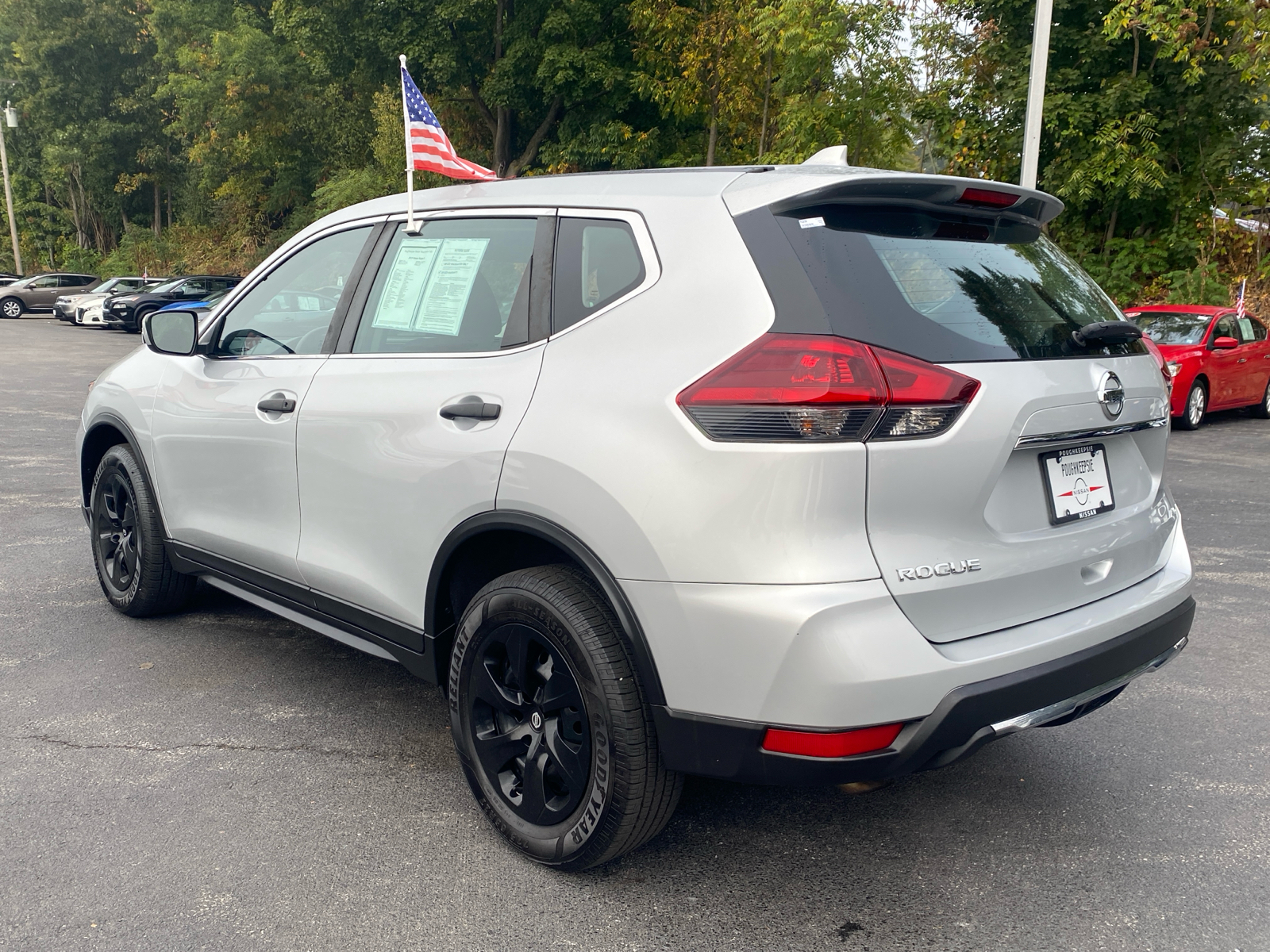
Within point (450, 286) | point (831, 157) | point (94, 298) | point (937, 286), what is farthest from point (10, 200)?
point (937, 286)

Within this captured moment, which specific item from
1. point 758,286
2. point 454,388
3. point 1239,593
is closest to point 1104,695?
point 758,286

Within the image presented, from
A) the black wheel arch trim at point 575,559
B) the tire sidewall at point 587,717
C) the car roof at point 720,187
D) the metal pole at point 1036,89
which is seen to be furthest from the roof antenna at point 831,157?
the metal pole at point 1036,89

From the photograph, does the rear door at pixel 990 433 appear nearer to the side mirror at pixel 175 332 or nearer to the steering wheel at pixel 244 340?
the steering wheel at pixel 244 340

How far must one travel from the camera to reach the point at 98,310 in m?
29.7

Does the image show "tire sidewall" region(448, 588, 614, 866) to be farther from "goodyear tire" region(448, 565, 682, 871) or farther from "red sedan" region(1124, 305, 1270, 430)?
"red sedan" region(1124, 305, 1270, 430)

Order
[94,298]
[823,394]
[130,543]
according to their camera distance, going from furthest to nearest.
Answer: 1. [94,298]
2. [130,543]
3. [823,394]

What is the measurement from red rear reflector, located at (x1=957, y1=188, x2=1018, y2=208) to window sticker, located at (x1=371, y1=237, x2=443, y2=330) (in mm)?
1574

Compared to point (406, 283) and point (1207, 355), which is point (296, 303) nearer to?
point (406, 283)

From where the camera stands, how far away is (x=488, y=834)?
9.58 feet

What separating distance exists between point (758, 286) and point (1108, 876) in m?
1.80

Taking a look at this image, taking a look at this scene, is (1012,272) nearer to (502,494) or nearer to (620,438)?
(620,438)

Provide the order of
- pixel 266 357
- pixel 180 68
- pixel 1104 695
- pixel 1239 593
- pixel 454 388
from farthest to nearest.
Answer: pixel 180 68 < pixel 1239 593 < pixel 266 357 < pixel 454 388 < pixel 1104 695

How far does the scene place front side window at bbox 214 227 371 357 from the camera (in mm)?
3562

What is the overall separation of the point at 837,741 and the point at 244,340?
9.15 ft
